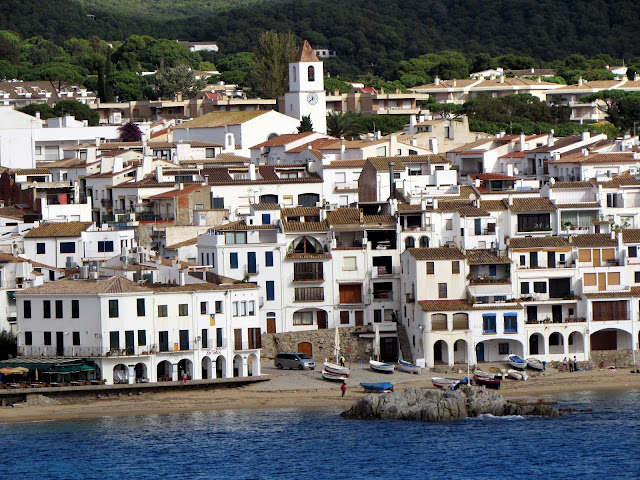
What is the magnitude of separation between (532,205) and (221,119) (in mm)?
42026

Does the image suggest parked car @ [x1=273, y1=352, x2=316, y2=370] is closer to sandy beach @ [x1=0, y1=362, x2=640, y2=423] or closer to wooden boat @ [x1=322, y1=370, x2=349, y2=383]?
sandy beach @ [x1=0, y1=362, x2=640, y2=423]

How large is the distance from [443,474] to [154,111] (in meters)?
88.3

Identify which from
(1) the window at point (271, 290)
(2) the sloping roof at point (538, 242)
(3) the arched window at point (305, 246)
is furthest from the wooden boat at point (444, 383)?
(3) the arched window at point (305, 246)

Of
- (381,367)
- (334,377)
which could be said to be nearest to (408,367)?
(381,367)

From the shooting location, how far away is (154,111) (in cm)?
14175

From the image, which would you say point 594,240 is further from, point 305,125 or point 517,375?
point 305,125

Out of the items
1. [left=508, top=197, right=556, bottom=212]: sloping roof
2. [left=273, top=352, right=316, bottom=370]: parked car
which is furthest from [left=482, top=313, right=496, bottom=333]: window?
[left=508, top=197, right=556, bottom=212]: sloping roof

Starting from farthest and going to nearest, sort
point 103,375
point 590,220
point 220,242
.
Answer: point 590,220, point 220,242, point 103,375

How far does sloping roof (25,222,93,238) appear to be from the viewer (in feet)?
269

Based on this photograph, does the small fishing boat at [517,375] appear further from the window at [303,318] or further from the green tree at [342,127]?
the green tree at [342,127]

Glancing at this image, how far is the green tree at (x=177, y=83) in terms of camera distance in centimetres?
15225

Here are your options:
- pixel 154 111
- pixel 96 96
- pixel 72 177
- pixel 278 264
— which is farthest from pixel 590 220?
pixel 96 96

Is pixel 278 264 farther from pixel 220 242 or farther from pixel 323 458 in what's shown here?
pixel 323 458

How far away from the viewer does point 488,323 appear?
2813 inches
